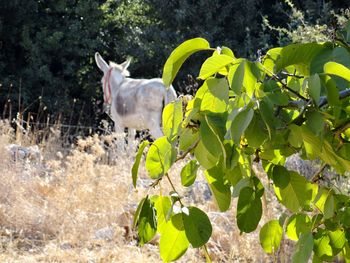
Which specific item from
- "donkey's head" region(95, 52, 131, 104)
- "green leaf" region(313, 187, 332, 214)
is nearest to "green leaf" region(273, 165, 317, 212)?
"green leaf" region(313, 187, 332, 214)

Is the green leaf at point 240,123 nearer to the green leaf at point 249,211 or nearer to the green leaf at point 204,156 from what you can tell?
the green leaf at point 204,156

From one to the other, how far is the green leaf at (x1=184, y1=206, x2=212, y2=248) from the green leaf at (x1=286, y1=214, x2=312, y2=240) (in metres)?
0.39

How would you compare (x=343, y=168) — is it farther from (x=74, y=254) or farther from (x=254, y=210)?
(x=74, y=254)

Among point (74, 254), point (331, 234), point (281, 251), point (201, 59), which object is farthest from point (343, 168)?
point (201, 59)

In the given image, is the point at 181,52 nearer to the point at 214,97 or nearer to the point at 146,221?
the point at 214,97

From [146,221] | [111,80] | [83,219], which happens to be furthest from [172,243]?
[111,80]

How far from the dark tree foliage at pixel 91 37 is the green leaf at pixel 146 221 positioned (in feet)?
58.1

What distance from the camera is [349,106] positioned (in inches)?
55.9

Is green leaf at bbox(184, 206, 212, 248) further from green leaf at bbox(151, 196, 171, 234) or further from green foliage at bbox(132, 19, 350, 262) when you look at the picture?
green leaf at bbox(151, 196, 171, 234)

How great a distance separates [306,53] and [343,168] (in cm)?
27

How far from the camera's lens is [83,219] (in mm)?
7148

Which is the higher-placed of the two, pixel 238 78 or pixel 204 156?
pixel 238 78

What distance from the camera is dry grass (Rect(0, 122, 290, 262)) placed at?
6.60 meters

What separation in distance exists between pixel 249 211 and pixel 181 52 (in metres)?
0.36
